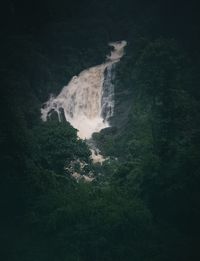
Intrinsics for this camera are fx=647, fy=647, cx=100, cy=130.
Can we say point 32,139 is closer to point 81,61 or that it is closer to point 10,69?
point 10,69

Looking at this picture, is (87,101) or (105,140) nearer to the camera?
(105,140)

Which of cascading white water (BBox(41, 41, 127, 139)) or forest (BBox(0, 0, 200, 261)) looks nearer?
forest (BBox(0, 0, 200, 261))

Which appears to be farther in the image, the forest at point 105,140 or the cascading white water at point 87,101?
the cascading white water at point 87,101

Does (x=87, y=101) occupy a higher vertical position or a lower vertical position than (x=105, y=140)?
higher

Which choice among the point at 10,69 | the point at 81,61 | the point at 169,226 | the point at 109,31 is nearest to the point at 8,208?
the point at 169,226
